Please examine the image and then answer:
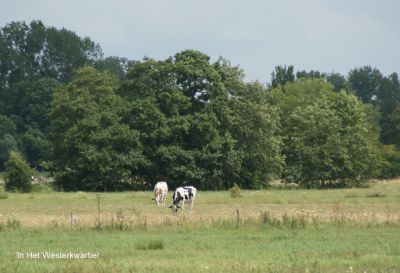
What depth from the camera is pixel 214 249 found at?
787 inches

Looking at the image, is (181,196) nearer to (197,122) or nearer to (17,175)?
(17,175)

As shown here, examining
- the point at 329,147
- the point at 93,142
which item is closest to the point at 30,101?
the point at 93,142

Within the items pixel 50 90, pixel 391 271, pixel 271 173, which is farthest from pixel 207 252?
pixel 50 90

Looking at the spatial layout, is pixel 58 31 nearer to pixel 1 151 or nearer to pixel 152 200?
pixel 1 151

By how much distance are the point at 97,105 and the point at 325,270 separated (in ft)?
187

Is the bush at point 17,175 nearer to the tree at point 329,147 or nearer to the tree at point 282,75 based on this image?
the tree at point 329,147

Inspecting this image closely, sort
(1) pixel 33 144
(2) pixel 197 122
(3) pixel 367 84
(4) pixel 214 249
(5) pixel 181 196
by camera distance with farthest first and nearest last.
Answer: (3) pixel 367 84, (1) pixel 33 144, (2) pixel 197 122, (5) pixel 181 196, (4) pixel 214 249

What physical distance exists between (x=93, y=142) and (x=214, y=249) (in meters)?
48.8

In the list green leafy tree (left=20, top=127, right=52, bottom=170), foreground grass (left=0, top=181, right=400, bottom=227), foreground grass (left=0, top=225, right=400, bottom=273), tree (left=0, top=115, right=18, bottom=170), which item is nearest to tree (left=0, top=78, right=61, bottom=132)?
green leafy tree (left=20, top=127, right=52, bottom=170)

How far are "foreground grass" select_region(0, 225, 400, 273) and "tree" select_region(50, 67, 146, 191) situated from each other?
4112 cm

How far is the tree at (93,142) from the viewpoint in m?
66.6

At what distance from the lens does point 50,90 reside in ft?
395

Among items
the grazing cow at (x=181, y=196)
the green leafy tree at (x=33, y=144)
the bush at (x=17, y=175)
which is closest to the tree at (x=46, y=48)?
A: the green leafy tree at (x=33, y=144)

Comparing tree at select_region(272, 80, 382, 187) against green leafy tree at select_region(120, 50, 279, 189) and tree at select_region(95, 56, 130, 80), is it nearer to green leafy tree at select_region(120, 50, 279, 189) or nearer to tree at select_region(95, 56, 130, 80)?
green leafy tree at select_region(120, 50, 279, 189)
